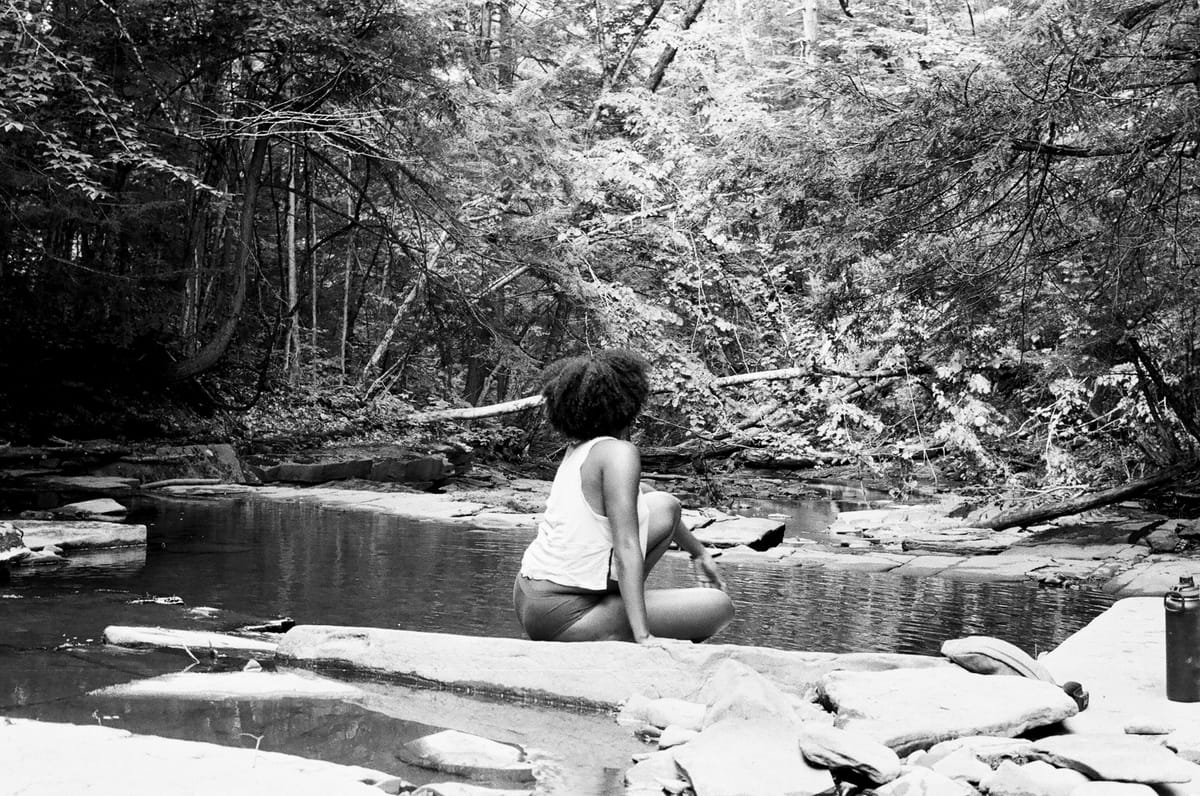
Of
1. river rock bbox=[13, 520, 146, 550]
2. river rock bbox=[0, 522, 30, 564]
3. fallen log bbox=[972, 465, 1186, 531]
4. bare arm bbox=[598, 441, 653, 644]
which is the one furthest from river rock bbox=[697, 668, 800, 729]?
fallen log bbox=[972, 465, 1186, 531]

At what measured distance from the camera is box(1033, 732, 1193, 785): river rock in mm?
2514

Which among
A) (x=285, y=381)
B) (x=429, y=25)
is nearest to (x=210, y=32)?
(x=429, y=25)

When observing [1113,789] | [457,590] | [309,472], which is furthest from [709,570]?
[309,472]

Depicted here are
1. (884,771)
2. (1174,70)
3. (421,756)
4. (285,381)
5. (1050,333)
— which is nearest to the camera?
(884,771)

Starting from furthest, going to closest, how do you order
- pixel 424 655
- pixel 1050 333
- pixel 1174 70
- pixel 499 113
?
pixel 499 113
pixel 1050 333
pixel 1174 70
pixel 424 655

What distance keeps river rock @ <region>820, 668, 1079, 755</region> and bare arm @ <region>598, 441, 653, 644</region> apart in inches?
28.0

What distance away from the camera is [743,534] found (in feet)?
30.4

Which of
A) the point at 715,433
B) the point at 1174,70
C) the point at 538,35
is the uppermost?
the point at 538,35

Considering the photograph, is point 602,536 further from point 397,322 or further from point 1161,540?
point 397,322

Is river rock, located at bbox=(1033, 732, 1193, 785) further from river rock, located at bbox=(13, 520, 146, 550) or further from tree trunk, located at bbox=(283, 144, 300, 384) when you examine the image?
tree trunk, located at bbox=(283, 144, 300, 384)

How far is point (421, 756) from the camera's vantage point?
9.07ft

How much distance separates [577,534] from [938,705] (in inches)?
53.5

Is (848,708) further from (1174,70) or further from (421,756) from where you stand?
(1174,70)

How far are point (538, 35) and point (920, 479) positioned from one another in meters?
Result: 11.4
